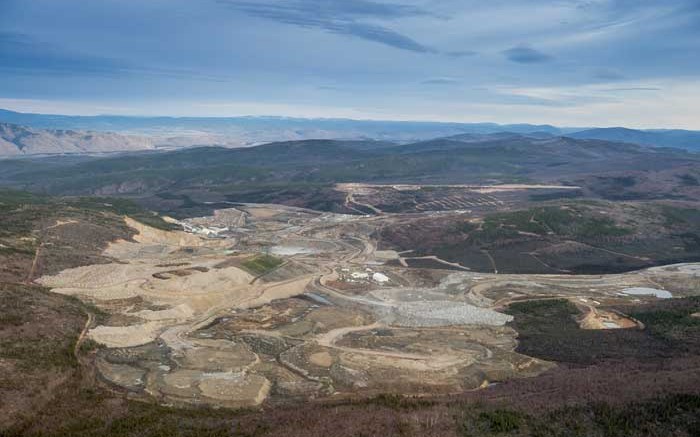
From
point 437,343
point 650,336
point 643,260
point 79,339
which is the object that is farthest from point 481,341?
point 643,260

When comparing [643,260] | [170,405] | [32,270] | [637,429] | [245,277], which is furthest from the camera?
[643,260]

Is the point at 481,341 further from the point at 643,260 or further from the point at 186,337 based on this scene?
the point at 643,260

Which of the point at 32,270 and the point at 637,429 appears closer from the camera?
the point at 637,429

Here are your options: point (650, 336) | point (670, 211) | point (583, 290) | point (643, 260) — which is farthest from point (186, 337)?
point (670, 211)

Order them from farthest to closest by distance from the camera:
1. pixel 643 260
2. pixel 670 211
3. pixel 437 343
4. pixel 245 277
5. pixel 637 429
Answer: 1. pixel 670 211
2. pixel 643 260
3. pixel 245 277
4. pixel 437 343
5. pixel 637 429

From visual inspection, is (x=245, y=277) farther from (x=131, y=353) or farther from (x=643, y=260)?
(x=643, y=260)

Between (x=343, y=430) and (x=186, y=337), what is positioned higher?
(x=343, y=430)
